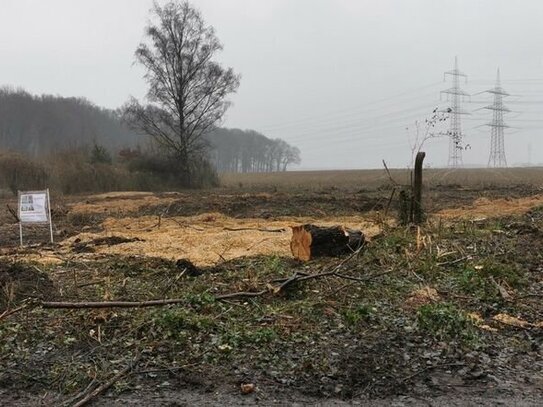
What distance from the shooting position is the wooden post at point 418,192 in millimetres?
10537

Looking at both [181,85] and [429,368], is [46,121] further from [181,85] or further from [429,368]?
[429,368]

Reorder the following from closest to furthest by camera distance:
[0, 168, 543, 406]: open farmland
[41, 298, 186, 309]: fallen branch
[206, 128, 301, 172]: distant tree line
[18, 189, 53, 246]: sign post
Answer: [0, 168, 543, 406]: open farmland
[41, 298, 186, 309]: fallen branch
[18, 189, 53, 246]: sign post
[206, 128, 301, 172]: distant tree line

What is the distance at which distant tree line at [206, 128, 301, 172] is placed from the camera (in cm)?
10550

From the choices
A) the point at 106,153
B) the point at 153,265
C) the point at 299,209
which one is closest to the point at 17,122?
the point at 106,153

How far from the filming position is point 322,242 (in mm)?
8336

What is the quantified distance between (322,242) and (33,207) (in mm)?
5603

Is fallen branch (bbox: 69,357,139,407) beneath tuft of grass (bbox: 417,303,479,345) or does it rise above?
beneath

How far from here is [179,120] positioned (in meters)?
40.2

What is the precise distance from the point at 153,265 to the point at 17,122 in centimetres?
8342

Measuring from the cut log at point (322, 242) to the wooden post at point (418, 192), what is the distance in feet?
7.73

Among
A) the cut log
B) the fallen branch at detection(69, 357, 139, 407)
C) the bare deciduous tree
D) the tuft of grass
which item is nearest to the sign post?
the cut log

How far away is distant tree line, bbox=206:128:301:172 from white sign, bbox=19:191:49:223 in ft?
283

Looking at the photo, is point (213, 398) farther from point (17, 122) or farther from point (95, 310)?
point (17, 122)

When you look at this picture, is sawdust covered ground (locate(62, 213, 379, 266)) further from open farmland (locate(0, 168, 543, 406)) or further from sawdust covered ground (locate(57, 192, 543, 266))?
open farmland (locate(0, 168, 543, 406))
